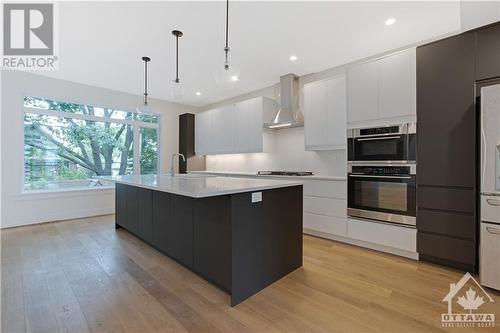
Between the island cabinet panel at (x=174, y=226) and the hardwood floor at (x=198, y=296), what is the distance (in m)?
0.15

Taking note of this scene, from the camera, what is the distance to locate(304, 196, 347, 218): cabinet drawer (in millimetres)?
3226

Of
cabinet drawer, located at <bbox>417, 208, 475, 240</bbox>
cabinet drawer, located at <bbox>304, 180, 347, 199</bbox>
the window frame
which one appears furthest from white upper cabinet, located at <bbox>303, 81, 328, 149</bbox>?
the window frame

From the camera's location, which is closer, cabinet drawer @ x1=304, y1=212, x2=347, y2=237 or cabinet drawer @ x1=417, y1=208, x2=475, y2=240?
cabinet drawer @ x1=417, y1=208, x2=475, y2=240

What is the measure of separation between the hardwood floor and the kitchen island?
0.48ft

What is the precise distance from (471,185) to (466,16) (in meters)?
1.81

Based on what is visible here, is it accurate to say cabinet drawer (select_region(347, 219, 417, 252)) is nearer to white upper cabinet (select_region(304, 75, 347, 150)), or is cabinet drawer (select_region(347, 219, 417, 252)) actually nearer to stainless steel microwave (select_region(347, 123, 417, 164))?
stainless steel microwave (select_region(347, 123, 417, 164))

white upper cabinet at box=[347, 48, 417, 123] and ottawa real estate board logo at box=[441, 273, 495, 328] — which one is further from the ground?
white upper cabinet at box=[347, 48, 417, 123]

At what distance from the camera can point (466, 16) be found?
2451 millimetres

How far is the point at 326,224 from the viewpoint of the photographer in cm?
339

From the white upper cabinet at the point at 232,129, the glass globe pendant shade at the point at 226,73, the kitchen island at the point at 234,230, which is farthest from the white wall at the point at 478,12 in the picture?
the white upper cabinet at the point at 232,129

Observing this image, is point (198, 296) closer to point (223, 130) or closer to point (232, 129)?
point (232, 129)

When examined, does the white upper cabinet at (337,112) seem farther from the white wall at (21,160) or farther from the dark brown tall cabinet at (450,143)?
the white wall at (21,160)

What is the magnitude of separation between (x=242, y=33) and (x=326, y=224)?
9.36ft

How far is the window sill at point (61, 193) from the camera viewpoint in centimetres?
409
